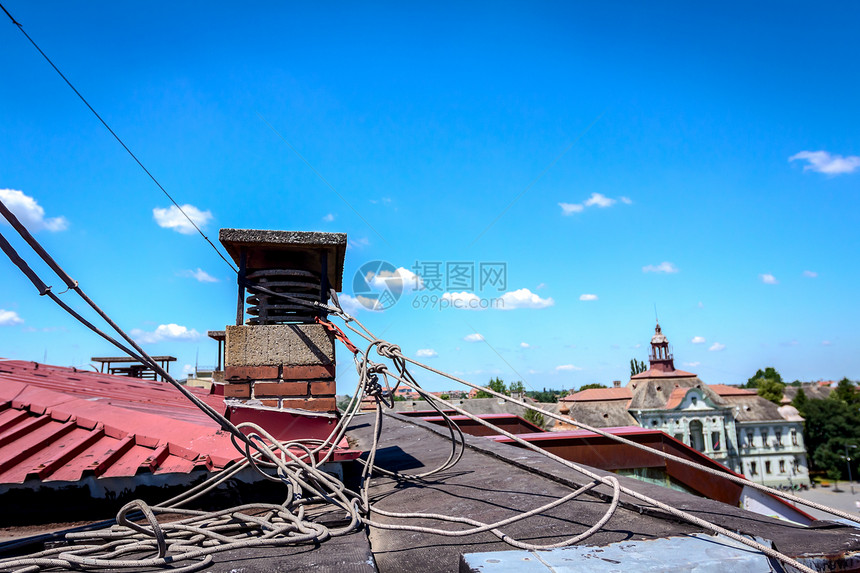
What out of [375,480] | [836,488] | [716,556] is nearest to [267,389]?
[375,480]

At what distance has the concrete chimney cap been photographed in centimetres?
304

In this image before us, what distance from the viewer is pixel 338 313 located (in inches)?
111

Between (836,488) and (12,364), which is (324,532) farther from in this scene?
(836,488)

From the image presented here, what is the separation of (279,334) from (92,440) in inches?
41.4

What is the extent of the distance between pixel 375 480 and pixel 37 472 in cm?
154

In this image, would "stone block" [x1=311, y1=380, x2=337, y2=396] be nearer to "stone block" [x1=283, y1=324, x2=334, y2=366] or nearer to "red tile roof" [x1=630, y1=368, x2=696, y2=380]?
"stone block" [x1=283, y1=324, x2=334, y2=366]

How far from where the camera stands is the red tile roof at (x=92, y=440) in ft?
7.39

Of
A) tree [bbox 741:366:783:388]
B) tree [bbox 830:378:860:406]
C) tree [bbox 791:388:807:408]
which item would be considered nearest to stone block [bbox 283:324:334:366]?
tree [bbox 791:388:807:408]

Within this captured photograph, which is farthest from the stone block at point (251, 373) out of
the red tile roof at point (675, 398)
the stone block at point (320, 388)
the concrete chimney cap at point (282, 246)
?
the red tile roof at point (675, 398)

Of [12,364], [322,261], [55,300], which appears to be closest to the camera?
[55,300]

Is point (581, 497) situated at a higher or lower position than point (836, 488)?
higher

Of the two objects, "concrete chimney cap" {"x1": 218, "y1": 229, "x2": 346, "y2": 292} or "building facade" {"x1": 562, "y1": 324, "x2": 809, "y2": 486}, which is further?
"building facade" {"x1": 562, "y1": 324, "x2": 809, "y2": 486}

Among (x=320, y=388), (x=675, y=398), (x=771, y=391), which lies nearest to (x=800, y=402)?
(x=771, y=391)

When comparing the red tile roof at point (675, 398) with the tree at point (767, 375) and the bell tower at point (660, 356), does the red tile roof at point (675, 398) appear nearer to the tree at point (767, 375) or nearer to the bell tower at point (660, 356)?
the bell tower at point (660, 356)
